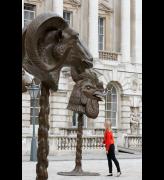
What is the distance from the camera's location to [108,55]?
42.7 m

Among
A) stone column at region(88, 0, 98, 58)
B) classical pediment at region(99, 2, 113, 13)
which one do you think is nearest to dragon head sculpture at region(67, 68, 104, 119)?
stone column at region(88, 0, 98, 58)

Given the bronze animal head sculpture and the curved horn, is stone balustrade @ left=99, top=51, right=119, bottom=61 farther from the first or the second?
the curved horn

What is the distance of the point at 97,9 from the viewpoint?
4256 cm

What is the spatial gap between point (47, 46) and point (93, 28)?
3598 centimetres

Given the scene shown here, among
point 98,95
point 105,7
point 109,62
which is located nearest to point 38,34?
point 98,95

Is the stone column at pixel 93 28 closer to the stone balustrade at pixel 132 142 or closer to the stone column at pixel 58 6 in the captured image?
the stone column at pixel 58 6

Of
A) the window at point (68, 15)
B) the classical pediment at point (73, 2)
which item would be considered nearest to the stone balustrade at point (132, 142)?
the window at point (68, 15)

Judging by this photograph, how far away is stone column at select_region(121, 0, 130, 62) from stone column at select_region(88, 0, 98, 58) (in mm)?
2761

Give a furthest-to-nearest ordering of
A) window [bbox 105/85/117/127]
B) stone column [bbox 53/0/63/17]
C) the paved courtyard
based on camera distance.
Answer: window [bbox 105/85/117/127] → stone column [bbox 53/0/63/17] → the paved courtyard

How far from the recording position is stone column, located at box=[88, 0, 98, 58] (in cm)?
4147

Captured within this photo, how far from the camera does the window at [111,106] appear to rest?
42.1m
